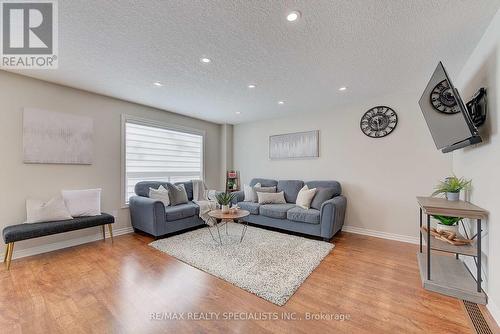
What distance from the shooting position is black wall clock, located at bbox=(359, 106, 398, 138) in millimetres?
3516

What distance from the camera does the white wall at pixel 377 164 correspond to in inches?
130

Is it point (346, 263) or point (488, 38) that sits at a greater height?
Answer: point (488, 38)

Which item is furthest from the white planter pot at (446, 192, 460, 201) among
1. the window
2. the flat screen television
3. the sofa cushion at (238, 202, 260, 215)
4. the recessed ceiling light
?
the window

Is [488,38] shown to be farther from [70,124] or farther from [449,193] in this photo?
[70,124]

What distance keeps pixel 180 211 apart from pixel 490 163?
3.71 metres

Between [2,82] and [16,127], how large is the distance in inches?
21.6

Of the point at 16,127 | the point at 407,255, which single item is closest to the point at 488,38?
the point at 407,255

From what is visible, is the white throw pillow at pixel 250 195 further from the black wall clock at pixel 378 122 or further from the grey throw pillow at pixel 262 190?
the black wall clock at pixel 378 122

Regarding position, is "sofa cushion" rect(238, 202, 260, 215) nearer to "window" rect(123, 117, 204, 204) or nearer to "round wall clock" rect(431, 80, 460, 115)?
"window" rect(123, 117, 204, 204)

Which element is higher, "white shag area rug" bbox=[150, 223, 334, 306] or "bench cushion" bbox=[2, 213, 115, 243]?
"bench cushion" bbox=[2, 213, 115, 243]

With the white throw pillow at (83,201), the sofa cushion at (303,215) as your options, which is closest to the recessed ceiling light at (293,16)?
the sofa cushion at (303,215)

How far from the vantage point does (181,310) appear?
1.75 meters

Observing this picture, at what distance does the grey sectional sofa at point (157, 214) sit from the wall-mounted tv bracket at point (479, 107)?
3789 millimetres

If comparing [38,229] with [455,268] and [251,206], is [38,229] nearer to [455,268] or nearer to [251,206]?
[251,206]
